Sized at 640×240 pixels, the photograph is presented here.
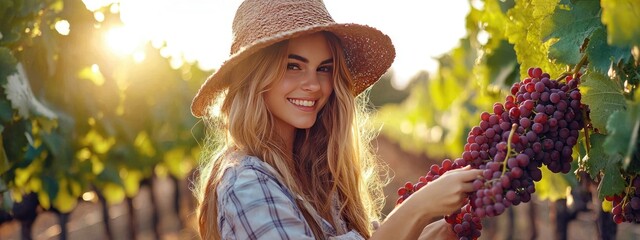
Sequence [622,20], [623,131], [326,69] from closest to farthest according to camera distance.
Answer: [622,20] < [623,131] < [326,69]

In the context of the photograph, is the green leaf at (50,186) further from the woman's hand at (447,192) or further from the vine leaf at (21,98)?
the woman's hand at (447,192)

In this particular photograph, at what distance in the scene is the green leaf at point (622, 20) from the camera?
5.89 ft

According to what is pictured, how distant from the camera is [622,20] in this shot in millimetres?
1803

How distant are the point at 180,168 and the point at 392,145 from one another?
30.3 feet

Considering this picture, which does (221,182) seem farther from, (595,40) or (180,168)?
(180,168)

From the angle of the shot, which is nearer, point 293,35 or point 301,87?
point 293,35

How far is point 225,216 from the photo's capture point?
107 inches

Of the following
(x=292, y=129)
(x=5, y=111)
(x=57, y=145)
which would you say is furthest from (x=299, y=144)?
(x=57, y=145)

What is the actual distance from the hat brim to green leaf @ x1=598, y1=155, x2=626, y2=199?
3.13 ft

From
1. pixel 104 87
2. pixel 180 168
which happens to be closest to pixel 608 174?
pixel 104 87

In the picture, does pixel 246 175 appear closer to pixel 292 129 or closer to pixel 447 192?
pixel 292 129

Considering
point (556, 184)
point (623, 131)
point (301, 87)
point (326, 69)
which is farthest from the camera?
point (556, 184)

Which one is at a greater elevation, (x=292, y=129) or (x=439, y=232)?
(x=292, y=129)

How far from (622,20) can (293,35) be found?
1.24 m
